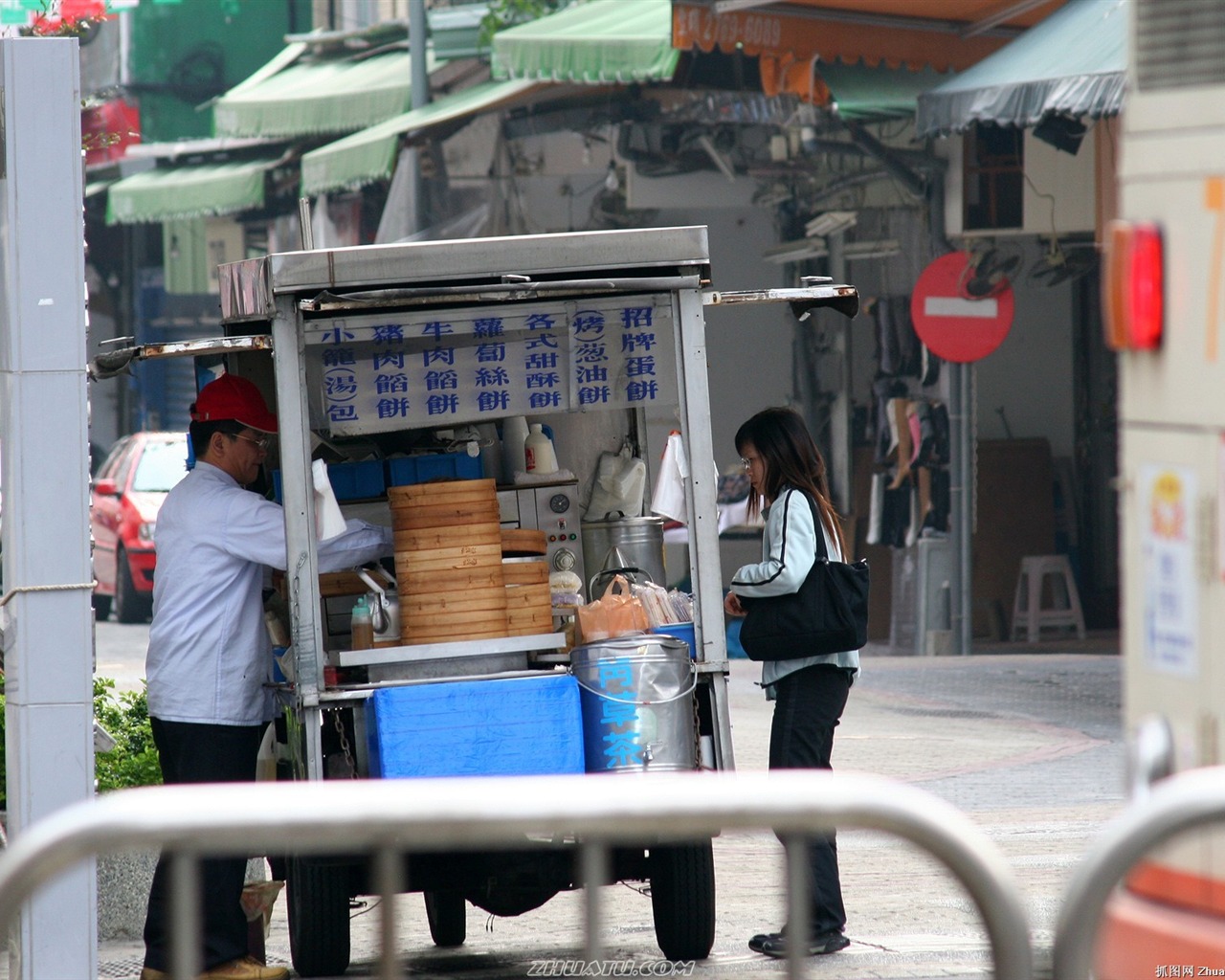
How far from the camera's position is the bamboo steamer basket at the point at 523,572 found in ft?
20.8

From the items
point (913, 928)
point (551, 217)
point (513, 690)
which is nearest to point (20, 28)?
point (513, 690)

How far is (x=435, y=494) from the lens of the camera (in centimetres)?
624

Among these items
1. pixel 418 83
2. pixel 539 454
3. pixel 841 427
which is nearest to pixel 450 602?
pixel 539 454

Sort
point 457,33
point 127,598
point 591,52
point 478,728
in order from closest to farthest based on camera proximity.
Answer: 1. point 478,728
2. point 591,52
3. point 127,598
4. point 457,33

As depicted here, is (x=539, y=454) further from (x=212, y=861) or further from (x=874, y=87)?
(x=874, y=87)

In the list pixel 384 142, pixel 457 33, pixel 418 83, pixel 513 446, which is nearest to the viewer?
pixel 513 446

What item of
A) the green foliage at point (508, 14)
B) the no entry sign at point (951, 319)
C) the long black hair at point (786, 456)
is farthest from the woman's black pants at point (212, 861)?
the green foliage at point (508, 14)

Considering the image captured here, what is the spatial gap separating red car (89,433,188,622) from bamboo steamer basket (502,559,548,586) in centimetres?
1163

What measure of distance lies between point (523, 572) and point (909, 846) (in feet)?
6.14

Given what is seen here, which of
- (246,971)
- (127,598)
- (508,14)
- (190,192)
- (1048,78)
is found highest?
(508,14)

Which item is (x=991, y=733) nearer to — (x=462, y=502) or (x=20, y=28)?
(x=462, y=502)

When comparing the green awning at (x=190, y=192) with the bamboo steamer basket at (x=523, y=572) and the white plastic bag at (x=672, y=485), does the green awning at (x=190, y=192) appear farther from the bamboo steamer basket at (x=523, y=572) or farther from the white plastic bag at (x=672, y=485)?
the bamboo steamer basket at (x=523, y=572)

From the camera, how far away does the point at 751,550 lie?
1587 centimetres

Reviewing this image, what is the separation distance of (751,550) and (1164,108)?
12464 millimetres
